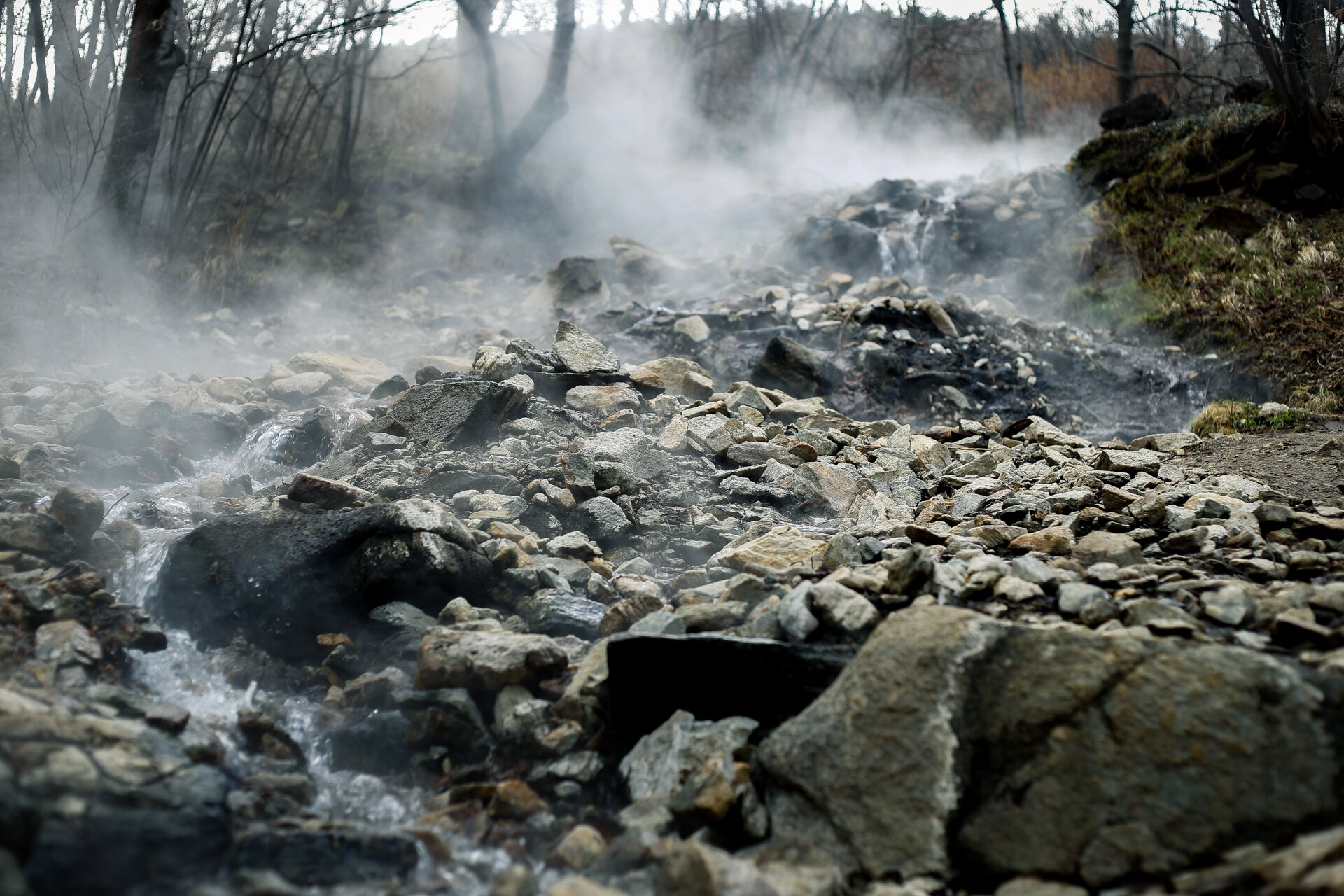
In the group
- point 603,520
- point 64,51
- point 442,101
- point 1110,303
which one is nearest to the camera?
point 603,520

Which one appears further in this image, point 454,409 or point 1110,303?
point 1110,303

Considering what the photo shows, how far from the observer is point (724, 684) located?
1779mm

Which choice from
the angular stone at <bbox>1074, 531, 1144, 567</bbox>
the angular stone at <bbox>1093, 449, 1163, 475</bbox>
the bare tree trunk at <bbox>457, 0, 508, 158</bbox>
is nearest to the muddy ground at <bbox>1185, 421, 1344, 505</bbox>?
the angular stone at <bbox>1093, 449, 1163, 475</bbox>

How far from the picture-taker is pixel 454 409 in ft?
12.5

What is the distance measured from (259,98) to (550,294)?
490 centimetres

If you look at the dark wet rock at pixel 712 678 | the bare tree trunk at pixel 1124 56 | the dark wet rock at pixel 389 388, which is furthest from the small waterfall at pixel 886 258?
the dark wet rock at pixel 712 678

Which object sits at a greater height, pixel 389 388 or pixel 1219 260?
pixel 1219 260

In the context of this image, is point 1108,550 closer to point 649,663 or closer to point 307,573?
point 649,663

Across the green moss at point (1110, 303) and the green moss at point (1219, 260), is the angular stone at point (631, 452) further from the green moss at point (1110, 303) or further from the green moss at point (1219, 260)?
the green moss at point (1110, 303)

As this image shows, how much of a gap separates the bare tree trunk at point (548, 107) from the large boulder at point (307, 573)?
10.1 meters

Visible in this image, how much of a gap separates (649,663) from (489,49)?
11.7 meters

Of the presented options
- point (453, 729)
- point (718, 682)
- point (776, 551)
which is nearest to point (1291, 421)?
point (776, 551)

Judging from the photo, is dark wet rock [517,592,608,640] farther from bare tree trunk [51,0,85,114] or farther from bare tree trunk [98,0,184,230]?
bare tree trunk [51,0,85,114]

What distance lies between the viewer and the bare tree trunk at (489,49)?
10.8 metres
